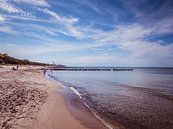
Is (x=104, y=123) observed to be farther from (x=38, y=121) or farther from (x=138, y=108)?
(x=138, y=108)

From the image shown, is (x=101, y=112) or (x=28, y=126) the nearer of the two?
(x=28, y=126)

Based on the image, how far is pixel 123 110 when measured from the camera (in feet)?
40.4

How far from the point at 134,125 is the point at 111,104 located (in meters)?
4.79

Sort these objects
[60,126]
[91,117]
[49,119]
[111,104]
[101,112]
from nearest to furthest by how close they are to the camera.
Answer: [60,126]
[49,119]
[91,117]
[101,112]
[111,104]

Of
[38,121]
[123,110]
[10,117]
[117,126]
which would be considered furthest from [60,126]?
[123,110]

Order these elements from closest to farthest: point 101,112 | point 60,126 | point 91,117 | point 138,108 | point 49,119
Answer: point 60,126
point 49,119
point 91,117
point 101,112
point 138,108

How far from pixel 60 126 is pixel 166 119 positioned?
6035mm

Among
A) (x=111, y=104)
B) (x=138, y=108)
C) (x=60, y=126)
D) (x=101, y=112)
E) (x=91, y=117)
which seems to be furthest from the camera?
(x=111, y=104)

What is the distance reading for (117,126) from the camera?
30.0 feet

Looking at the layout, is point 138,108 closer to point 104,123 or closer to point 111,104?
point 111,104

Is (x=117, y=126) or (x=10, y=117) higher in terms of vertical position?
(x=10, y=117)

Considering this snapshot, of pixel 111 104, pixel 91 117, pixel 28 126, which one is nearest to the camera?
pixel 28 126

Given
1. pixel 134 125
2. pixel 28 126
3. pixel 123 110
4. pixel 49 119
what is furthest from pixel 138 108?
pixel 28 126

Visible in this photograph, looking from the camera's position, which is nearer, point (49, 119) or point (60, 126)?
point (60, 126)
